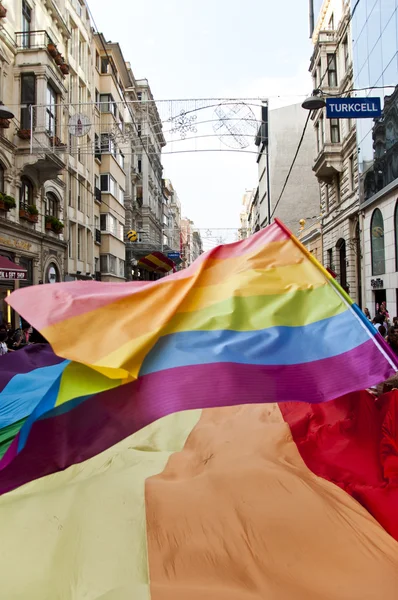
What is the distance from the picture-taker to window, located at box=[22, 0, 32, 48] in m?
20.5

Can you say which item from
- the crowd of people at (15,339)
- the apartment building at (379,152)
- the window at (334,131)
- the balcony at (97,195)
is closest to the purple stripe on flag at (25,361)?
the crowd of people at (15,339)

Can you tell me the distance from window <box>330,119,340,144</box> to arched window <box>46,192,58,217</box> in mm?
16260

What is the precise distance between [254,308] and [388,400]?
109cm

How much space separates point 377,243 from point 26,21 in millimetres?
19310

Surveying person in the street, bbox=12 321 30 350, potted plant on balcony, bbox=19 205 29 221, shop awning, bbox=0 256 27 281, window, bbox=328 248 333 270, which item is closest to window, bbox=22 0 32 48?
potted plant on balcony, bbox=19 205 29 221

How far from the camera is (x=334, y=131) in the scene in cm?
2592

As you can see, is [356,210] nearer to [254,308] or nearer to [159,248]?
[254,308]

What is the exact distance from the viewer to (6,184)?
19000 mm

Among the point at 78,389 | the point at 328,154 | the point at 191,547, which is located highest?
the point at 328,154

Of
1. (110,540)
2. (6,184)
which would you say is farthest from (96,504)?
(6,184)

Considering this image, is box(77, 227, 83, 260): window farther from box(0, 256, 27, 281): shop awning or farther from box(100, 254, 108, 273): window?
box(0, 256, 27, 281): shop awning

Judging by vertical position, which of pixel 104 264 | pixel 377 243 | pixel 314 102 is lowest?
pixel 377 243

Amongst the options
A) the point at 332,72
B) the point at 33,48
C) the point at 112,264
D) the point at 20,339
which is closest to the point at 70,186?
the point at 33,48

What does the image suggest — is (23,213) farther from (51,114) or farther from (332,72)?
(332,72)
